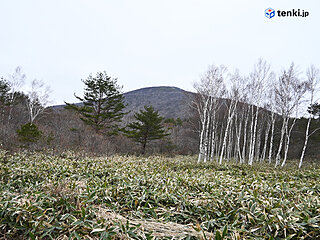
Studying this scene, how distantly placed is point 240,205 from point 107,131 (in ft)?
50.6

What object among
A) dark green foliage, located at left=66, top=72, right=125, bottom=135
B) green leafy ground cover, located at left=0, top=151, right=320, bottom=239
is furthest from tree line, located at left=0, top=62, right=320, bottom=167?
green leafy ground cover, located at left=0, top=151, right=320, bottom=239

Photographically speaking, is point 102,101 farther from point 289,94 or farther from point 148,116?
point 289,94

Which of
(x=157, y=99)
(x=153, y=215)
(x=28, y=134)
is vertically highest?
(x=157, y=99)

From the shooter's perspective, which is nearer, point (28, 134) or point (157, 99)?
point (28, 134)

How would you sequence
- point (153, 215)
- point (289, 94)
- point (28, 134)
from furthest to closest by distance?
point (289, 94) → point (28, 134) → point (153, 215)

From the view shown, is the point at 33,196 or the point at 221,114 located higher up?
the point at 221,114

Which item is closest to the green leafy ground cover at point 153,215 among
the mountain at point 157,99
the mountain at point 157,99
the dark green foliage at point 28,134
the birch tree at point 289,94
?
the dark green foliage at point 28,134

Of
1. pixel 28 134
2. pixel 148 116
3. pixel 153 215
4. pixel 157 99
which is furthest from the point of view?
pixel 157 99

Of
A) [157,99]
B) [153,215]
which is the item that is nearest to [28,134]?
[153,215]

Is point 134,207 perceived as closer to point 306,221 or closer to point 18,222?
point 18,222

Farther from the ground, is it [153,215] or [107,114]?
[107,114]

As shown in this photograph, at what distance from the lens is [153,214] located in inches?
107

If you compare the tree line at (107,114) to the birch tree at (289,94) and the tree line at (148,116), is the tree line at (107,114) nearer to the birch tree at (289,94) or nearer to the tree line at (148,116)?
the tree line at (148,116)

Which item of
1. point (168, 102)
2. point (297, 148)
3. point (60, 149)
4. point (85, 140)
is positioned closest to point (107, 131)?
point (85, 140)
